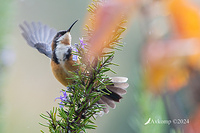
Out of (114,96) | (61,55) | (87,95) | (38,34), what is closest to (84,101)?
(87,95)

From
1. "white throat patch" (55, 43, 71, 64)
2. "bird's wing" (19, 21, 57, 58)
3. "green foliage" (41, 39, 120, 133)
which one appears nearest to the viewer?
"green foliage" (41, 39, 120, 133)

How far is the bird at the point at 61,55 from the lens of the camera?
28.6 inches

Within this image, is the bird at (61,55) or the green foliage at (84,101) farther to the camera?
the bird at (61,55)

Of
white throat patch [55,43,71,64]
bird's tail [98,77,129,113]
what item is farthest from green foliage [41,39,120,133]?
white throat patch [55,43,71,64]

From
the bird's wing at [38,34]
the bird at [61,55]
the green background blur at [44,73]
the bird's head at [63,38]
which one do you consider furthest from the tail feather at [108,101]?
the green background blur at [44,73]

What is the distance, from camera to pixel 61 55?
3.35 feet

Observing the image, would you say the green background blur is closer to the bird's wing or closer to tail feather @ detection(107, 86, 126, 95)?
the bird's wing

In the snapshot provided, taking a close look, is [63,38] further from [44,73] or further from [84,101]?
[44,73]

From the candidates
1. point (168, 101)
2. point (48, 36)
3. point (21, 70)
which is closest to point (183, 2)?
point (168, 101)

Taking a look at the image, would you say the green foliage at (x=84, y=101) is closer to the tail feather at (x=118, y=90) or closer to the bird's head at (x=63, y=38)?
the tail feather at (x=118, y=90)

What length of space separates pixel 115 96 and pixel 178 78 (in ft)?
0.64

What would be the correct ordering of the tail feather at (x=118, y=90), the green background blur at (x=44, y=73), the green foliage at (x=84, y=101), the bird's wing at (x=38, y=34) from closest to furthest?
1. the green foliage at (x=84, y=101)
2. the tail feather at (x=118, y=90)
3. the bird's wing at (x=38, y=34)
4. the green background blur at (x=44, y=73)

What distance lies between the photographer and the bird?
726mm

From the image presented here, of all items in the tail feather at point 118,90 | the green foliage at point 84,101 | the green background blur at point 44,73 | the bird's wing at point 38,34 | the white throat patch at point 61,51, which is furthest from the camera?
the green background blur at point 44,73
